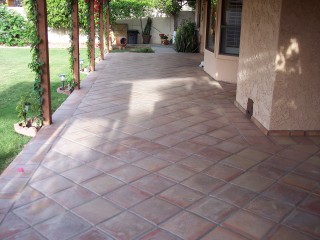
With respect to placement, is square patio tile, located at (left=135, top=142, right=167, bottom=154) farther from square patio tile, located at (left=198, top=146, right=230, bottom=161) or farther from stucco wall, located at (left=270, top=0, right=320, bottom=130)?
stucco wall, located at (left=270, top=0, right=320, bottom=130)

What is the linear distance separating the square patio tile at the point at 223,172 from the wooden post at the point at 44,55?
242cm

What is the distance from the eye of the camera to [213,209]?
116 inches

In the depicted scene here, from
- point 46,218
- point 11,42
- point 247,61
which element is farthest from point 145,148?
point 11,42

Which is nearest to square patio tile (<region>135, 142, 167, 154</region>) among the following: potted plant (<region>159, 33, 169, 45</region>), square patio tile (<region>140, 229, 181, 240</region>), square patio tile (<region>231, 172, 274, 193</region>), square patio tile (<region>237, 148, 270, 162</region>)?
square patio tile (<region>237, 148, 270, 162</region>)

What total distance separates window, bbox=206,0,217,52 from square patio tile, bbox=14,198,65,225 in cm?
681

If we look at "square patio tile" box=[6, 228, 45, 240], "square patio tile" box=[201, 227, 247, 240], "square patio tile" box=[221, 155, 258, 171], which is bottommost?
"square patio tile" box=[6, 228, 45, 240]

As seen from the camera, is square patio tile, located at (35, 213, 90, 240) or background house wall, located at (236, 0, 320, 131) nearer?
square patio tile, located at (35, 213, 90, 240)

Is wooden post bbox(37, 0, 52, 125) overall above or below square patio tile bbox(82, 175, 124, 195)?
above

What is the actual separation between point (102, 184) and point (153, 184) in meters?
0.45

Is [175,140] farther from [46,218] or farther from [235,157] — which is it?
[46,218]

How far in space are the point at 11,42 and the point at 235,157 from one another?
14.0 m

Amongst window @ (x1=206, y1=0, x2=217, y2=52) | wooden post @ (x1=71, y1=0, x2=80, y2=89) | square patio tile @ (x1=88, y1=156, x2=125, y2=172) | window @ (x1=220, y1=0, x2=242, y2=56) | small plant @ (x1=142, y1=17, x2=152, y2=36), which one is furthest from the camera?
small plant @ (x1=142, y1=17, x2=152, y2=36)

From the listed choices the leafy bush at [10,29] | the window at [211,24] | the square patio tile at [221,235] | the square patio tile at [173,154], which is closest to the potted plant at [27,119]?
the square patio tile at [173,154]

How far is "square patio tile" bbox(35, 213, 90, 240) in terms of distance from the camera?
8.45 feet
